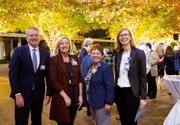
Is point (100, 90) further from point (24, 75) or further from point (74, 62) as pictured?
point (24, 75)

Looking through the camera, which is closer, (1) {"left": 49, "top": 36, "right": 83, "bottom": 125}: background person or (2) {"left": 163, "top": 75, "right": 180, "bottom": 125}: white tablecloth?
(1) {"left": 49, "top": 36, "right": 83, "bottom": 125}: background person

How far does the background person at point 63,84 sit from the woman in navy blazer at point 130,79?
74 centimetres

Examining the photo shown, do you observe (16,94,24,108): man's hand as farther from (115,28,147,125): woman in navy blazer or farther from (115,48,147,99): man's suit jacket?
(115,48,147,99): man's suit jacket

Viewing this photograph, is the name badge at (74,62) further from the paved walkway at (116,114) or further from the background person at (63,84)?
the paved walkway at (116,114)

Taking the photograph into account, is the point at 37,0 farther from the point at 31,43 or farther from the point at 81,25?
the point at 31,43

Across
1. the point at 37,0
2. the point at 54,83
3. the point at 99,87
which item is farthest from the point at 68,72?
the point at 37,0

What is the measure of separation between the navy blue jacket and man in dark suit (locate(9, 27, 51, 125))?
0.73m

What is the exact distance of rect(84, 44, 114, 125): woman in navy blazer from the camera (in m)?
3.01

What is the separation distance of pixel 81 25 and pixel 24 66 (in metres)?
13.1

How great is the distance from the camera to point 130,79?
9.62 ft

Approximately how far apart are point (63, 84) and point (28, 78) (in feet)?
1.76

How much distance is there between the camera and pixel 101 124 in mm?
3086

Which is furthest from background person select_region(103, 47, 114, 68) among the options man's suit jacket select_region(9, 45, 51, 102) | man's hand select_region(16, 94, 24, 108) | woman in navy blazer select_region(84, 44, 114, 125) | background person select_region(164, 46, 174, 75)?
man's hand select_region(16, 94, 24, 108)

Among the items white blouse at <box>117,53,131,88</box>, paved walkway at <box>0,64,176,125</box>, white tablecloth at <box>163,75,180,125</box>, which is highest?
white blouse at <box>117,53,131,88</box>
